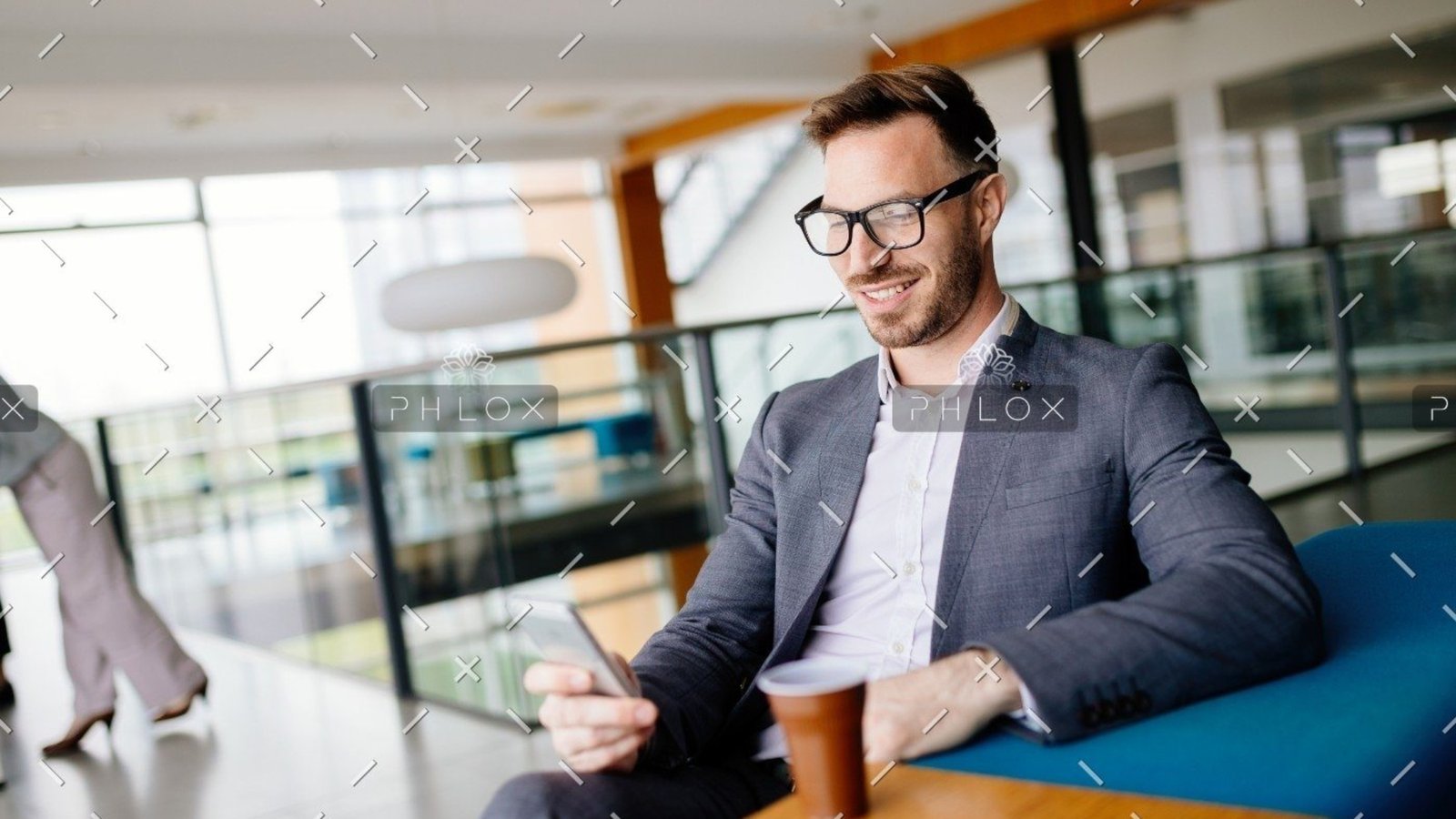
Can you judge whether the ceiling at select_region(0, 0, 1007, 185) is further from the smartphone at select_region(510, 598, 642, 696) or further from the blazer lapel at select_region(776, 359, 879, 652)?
the smartphone at select_region(510, 598, 642, 696)

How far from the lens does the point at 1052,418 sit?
4.58ft

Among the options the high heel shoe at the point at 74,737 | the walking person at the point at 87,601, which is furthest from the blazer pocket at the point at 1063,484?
the high heel shoe at the point at 74,737

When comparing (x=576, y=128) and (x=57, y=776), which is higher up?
(x=576, y=128)

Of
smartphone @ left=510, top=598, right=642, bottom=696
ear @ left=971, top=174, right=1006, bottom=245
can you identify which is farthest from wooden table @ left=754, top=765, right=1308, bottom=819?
ear @ left=971, top=174, right=1006, bottom=245

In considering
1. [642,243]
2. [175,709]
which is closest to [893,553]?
[175,709]

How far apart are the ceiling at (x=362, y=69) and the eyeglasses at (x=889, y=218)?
505cm

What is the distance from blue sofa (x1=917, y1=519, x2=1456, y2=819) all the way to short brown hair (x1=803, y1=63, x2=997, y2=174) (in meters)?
0.65

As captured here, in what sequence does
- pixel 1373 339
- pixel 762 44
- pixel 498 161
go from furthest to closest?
pixel 498 161, pixel 762 44, pixel 1373 339

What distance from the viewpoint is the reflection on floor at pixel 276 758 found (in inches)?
117

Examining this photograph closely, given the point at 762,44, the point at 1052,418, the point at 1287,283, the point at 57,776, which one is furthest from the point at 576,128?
the point at 1052,418

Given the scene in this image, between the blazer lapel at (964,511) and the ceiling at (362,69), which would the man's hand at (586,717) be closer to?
the blazer lapel at (964,511)

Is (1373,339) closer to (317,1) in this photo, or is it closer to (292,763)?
(292,763)

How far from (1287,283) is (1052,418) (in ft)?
15.6

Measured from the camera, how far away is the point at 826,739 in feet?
3.02
